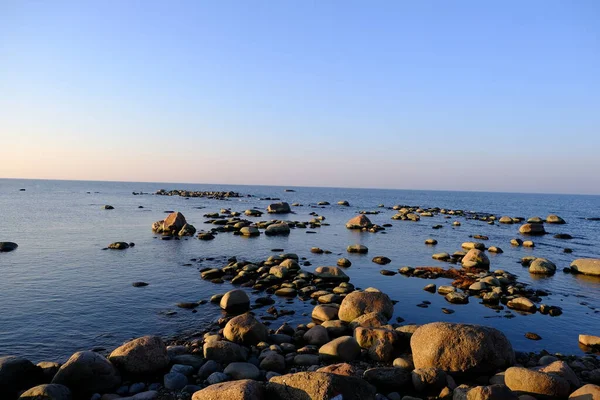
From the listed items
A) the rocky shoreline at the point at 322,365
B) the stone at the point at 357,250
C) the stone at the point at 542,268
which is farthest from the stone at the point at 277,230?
the rocky shoreline at the point at 322,365

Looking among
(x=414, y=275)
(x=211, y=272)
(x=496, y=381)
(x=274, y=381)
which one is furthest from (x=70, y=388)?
(x=414, y=275)

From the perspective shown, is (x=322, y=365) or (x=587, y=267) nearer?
(x=322, y=365)

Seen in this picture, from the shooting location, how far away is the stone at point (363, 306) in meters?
17.0

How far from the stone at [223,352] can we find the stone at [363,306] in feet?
18.4

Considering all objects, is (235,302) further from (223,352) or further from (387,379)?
(387,379)

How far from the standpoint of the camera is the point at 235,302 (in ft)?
61.5

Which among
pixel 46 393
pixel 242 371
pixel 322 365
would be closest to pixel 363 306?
pixel 322 365

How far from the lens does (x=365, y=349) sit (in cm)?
1368

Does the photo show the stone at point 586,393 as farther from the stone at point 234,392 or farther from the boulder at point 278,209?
the boulder at point 278,209

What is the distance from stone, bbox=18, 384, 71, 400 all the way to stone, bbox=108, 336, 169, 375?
1.77 meters

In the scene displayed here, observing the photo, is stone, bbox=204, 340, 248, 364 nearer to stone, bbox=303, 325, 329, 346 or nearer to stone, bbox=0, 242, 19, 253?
stone, bbox=303, 325, 329, 346

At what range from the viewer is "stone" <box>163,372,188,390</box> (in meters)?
10.9

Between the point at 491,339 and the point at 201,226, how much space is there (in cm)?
4400

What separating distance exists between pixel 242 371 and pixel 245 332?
2767 mm
